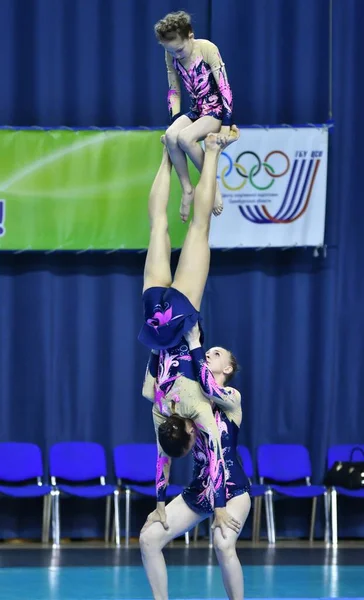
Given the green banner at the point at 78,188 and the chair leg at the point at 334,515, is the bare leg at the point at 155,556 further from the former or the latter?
the green banner at the point at 78,188

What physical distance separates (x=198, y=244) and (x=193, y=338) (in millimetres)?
577

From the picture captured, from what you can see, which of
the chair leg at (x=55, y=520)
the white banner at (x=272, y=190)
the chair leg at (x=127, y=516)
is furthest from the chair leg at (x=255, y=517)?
the white banner at (x=272, y=190)

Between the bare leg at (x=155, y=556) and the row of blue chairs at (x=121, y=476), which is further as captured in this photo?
the row of blue chairs at (x=121, y=476)

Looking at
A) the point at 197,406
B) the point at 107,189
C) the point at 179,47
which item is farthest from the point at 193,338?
the point at 107,189

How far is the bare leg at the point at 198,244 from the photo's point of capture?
636cm

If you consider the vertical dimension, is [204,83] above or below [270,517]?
above

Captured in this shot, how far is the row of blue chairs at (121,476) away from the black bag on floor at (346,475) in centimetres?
11

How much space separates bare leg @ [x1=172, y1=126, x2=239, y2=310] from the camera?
6.36 m

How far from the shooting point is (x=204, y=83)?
21.4 feet

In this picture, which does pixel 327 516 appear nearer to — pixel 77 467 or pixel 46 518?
pixel 77 467

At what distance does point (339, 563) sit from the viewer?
9586mm

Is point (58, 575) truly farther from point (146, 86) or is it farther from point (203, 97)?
point (146, 86)

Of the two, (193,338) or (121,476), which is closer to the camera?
(193,338)

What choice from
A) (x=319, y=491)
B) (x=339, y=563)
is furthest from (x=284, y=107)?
(x=339, y=563)
